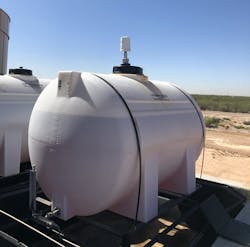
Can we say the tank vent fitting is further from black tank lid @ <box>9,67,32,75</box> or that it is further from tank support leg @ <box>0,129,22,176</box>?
black tank lid @ <box>9,67,32,75</box>

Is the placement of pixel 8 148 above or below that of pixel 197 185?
above

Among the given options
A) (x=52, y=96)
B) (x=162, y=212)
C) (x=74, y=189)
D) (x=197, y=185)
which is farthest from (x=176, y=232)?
(x=52, y=96)

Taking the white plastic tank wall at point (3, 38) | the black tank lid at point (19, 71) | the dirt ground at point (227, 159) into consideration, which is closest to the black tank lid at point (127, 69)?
the black tank lid at point (19, 71)

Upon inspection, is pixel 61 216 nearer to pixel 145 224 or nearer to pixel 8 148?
pixel 145 224

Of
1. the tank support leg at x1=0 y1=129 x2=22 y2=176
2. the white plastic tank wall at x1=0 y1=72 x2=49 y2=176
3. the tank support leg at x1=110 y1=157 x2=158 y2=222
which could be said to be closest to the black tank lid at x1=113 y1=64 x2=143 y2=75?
the tank support leg at x1=110 y1=157 x2=158 y2=222

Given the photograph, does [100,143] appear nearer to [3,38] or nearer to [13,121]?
[13,121]

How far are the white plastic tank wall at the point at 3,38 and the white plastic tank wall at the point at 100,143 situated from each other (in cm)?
1151

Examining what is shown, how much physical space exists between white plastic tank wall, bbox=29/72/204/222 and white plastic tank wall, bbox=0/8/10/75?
1151cm

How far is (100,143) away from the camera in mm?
3285

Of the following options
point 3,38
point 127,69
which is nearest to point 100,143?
point 127,69

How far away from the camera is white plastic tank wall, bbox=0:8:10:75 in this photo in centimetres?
1405

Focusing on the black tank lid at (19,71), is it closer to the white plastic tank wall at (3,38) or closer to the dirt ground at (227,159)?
the dirt ground at (227,159)

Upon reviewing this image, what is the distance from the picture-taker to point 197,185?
5.24 m

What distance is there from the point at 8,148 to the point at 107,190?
9.04 feet
